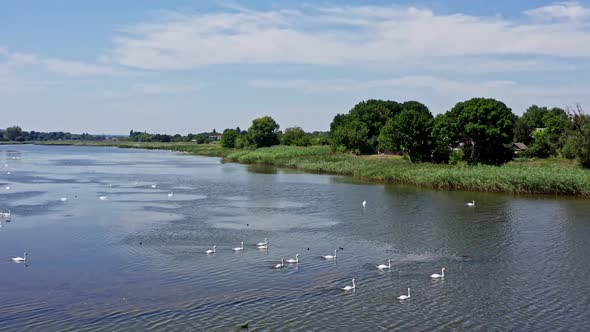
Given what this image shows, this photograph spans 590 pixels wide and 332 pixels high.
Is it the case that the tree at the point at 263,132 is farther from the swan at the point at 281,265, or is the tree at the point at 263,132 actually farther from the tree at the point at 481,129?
the swan at the point at 281,265

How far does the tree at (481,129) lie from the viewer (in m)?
58.5

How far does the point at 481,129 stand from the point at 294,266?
41.8 m

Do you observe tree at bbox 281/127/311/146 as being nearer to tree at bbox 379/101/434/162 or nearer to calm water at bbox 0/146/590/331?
tree at bbox 379/101/434/162

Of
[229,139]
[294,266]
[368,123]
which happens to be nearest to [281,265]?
[294,266]

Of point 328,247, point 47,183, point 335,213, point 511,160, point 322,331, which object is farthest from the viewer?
point 511,160

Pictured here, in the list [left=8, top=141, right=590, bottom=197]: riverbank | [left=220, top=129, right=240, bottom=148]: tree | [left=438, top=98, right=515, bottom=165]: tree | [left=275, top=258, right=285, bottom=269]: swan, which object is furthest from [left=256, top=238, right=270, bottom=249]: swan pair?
[left=220, top=129, right=240, bottom=148]: tree

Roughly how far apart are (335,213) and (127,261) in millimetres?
16401

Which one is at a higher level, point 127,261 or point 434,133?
point 434,133

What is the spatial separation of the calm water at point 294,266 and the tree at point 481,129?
16905mm

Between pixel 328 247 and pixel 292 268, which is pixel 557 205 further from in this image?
pixel 292 268

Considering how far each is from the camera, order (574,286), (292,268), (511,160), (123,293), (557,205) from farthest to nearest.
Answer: (511,160), (557,205), (292,268), (574,286), (123,293)

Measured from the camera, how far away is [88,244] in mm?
26391

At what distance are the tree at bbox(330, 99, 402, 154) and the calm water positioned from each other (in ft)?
134

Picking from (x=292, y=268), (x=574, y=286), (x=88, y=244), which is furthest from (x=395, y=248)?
(x=88, y=244)
